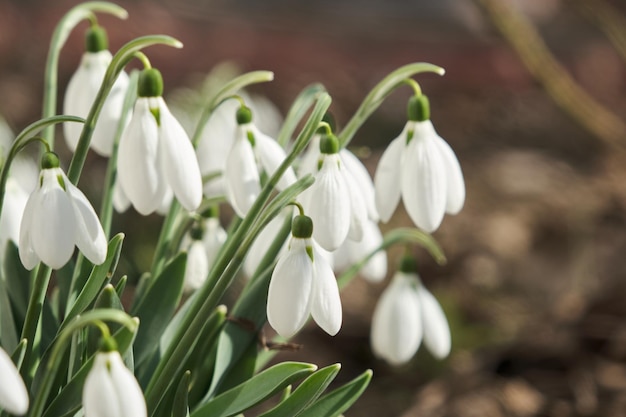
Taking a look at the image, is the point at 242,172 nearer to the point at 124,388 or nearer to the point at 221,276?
the point at 221,276

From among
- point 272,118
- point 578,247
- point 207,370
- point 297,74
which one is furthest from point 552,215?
point 207,370

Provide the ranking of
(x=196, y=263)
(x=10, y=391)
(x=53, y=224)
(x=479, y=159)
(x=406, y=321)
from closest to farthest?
(x=10, y=391) → (x=53, y=224) → (x=196, y=263) → (x=406, y=321) → (x=479, y=159)

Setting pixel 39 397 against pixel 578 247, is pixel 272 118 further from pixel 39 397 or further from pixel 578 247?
pixel 39 397

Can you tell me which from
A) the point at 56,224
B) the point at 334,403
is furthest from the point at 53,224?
the point at 334,403

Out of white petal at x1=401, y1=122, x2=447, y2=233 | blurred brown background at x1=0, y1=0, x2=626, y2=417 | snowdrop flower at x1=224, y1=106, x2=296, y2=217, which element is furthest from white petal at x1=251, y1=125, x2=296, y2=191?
blurred brown background at x1=0, y1=0, x2=626, y2=417

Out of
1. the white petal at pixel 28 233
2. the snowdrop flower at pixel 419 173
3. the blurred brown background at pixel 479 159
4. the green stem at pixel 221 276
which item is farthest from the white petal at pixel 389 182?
the blurred brown background at pixel 479 159

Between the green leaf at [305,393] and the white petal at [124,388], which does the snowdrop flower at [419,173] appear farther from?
the white petal at [124,388]
